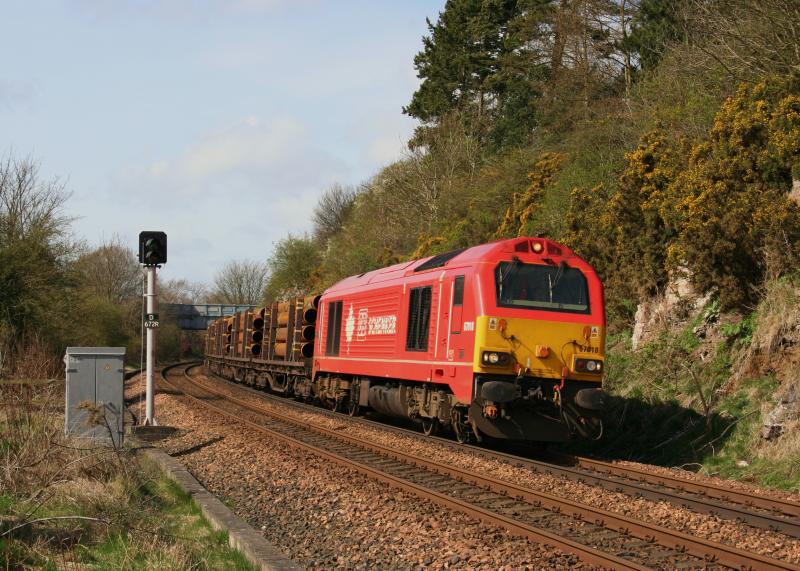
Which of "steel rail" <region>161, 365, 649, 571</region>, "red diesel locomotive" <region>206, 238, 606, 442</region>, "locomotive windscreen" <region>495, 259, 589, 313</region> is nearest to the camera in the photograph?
"steel rail" <region>161, 365, 649, 571</region>

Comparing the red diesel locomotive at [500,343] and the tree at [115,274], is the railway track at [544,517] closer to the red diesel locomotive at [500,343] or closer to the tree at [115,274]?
the red diesel locomotive at [500,343]

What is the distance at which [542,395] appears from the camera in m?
12.5

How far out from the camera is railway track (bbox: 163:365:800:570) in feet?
22.5

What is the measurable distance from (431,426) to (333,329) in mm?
5465

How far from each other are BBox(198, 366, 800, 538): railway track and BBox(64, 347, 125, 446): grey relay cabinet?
17.5 ft

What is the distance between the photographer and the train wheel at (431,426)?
15250 mm

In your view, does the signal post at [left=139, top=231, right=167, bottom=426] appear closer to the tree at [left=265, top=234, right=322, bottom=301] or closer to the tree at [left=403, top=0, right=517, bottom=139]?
the tree at [left=403, top=0, right=517, bottom=139]

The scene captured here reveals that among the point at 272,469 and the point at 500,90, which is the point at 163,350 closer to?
the point at 500,90

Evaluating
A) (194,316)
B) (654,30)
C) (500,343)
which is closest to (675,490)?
(500,343)

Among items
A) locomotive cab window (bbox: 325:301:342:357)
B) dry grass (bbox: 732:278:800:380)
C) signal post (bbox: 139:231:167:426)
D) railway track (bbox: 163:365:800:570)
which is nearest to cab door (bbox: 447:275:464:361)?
railway track (bbox: 163:365:800:570)

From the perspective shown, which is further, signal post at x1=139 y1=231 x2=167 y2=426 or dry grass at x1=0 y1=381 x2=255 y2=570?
Result: signal post at x1=139 y1=231 x2=167 y2=426

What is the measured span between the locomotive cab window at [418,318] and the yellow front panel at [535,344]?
198cm

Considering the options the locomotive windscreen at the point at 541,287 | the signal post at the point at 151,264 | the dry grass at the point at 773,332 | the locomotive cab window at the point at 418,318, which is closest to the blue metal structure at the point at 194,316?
the signal post at the point at 151,264

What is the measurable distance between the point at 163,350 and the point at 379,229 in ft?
104
